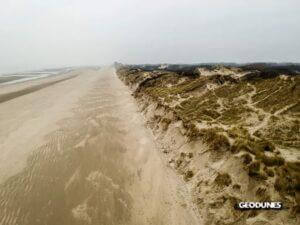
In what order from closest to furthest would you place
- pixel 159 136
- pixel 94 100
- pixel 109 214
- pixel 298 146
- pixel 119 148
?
pixel 109 214, pixel 298 146, pixel 119 148, pixel 159 136, pixel 94 100

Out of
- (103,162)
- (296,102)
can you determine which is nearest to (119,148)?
(103,162)

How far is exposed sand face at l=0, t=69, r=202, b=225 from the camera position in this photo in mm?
12895

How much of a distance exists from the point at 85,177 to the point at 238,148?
9503 millimetres

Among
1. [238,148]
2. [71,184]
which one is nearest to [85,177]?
[71,184]

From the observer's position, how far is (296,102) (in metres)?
25.7

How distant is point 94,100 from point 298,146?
3370 centimetres

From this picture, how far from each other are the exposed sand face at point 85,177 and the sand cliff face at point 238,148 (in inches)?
52.7

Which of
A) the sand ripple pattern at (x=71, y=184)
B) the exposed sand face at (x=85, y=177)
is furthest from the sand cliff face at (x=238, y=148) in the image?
the sand ripple pattern at (x=71, y=184)

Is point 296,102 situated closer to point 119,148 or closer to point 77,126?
point 119,148

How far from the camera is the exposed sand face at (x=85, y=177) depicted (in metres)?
12.9

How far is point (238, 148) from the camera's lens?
52.3ft

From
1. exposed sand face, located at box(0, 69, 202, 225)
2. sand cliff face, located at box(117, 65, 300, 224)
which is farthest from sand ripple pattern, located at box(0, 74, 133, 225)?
sand cliff face, located at box(117, 65, 300, 224)

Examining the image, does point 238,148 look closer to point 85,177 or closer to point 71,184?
point 85,177

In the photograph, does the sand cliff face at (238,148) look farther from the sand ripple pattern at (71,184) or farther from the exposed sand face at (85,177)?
the sand ripple pattern at (71,184)
